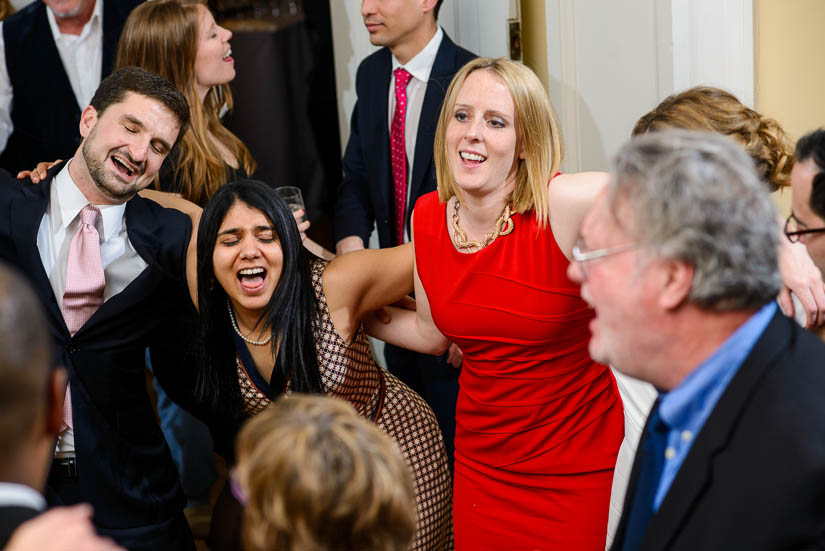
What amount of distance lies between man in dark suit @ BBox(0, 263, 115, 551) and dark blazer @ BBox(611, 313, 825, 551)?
29.5 inches

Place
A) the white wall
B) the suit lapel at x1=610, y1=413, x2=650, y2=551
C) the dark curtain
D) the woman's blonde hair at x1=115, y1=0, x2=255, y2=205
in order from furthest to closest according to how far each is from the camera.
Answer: the dark curtain
the woman's blonde hair at x1=115, y1=0, x2=255, y2=205
the white wall
the suit lapel at x1=610, y1=413, x2=650, y2=551

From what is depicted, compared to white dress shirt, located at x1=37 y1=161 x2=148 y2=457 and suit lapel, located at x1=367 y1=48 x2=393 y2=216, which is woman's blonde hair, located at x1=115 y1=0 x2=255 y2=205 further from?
white dress shirt, located at x1=37 y1=161 x2=148 y2=457

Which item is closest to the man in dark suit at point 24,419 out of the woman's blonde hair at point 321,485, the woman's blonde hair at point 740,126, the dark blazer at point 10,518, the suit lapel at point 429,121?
the dark blazer at point 10,518

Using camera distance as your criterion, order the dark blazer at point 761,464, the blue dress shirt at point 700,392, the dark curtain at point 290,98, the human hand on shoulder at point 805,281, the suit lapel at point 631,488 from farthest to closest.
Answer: the dark curtain at point 290,98
the human hand on shoulder at point 805,281
the suit lapel at point 631,488
the blue dress shirt at point 700,392
the dark blazer at point 761,464

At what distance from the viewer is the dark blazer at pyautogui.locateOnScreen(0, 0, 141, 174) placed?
368cm

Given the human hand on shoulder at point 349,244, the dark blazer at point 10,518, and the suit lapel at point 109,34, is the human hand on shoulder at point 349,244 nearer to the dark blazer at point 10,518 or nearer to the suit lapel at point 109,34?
the suit lapel at point 109,34

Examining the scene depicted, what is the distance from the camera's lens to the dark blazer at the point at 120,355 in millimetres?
2488

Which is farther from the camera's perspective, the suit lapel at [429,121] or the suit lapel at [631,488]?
the suit lapel at [429,121]

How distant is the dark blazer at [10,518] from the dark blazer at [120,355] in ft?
4.54

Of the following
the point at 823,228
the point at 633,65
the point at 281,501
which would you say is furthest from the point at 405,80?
the point at 281,501

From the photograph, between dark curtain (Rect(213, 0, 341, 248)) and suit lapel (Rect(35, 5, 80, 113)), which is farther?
dark curtain (Rect(213, 0, 341, 248))

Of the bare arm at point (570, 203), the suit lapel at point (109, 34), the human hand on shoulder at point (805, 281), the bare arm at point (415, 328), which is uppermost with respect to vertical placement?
the suit lapel at point (109, 34)

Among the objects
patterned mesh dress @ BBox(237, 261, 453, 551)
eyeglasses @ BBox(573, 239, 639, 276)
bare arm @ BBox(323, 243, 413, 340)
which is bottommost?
patterned mesh dress @ BBox(237, 261, 453, 551)

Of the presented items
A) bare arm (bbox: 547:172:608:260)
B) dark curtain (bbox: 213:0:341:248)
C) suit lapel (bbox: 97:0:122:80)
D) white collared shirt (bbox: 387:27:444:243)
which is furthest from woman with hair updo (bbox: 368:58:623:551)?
dark curtain (bbox: 213:0:341:248)
